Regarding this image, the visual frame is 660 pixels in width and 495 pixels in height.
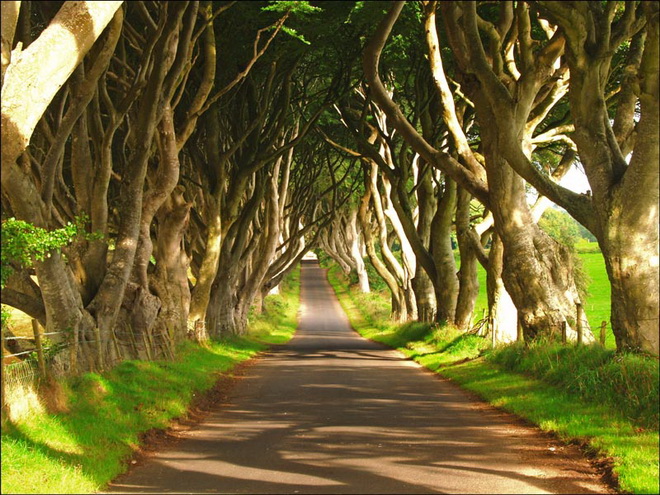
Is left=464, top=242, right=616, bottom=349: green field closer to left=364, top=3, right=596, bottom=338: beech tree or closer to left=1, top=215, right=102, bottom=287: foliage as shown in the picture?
left=364, top=3, right=596, bottom=338: beech tree

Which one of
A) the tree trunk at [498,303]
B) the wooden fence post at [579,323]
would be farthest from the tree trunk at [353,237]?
the wooden fence post at [579,323]

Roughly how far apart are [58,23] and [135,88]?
6.45 meters

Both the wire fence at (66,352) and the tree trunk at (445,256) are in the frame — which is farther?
the tree trunk at (445,256)

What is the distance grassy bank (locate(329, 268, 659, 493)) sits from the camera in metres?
8.78

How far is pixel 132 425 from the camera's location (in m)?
11.0

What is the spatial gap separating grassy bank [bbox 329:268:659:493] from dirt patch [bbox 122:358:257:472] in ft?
14.5

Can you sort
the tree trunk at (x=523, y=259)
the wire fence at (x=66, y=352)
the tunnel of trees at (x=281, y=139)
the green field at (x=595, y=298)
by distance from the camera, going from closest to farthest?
the wire fence at (x=66, y=352) < the tunnel of trees at (x=281, y=139) < the tree trunk at (x=523, y=259) < the green field at (x=595, y=298)

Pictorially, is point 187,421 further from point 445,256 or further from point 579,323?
point 445,256

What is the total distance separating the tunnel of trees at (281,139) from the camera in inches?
478

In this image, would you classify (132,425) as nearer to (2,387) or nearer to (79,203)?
(2,387)

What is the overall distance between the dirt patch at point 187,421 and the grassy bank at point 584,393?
4.43 m

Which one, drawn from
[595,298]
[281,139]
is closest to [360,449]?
[281,139]

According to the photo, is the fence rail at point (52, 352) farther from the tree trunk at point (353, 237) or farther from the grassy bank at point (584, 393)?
the tree trunk at point (353, 237)

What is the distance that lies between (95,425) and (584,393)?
6.30 metres
